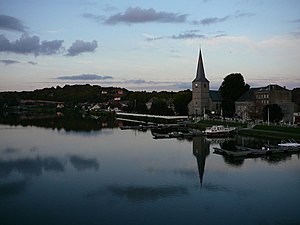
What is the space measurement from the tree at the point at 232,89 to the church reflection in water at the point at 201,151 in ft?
68.3

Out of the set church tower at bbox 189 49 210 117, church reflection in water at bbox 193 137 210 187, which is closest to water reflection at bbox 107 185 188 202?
church reflection in water at bbox 193 137 210 187

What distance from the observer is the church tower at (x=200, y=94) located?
62.0m

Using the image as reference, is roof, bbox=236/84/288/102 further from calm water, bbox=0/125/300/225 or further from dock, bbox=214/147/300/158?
calm water, bbox=0/125/300/225

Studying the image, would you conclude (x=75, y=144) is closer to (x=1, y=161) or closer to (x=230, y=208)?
(x=1, y=161)

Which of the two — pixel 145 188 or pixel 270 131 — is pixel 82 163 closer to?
pixel 145 188

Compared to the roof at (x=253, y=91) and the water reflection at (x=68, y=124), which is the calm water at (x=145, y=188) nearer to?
the water reflection at (x=68, y=124)

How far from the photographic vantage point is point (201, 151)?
87.4ft

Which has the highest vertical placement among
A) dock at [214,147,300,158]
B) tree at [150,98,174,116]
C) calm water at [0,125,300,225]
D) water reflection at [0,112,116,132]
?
tree at [150,98,174,116]

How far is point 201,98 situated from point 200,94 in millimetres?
727

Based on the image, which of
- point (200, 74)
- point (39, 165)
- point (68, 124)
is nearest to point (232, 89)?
point (200, 74)

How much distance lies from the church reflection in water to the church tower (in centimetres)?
2791

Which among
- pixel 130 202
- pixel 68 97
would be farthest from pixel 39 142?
pixel 68 97

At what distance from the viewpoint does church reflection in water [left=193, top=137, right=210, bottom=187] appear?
20427mm

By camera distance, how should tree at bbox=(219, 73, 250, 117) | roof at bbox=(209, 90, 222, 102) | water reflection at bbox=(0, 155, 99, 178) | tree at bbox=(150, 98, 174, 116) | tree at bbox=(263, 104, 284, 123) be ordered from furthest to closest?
roof at bbox=(209, 90, 222, 102) → tree at bbox=(150, 98, 174, 116) → tree at bbox=(219, 73, 250, 117) → tree at bbox=(263, 104, 284, 123) → water reflection at bbox=(0, 155, 99, 178)
